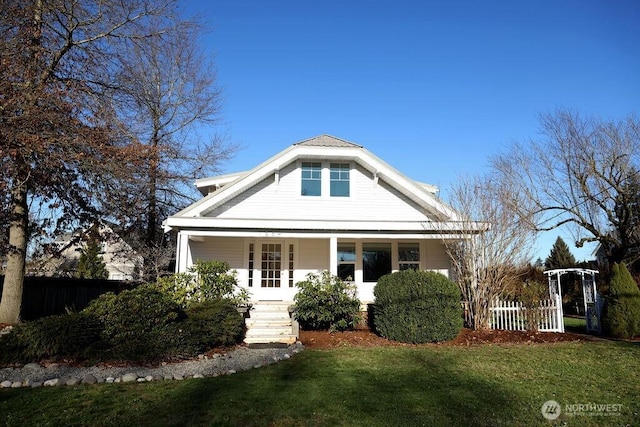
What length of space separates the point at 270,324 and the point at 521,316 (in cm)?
708

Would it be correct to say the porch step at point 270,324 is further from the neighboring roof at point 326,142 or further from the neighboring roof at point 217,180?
the neighboring roof at point 326,142

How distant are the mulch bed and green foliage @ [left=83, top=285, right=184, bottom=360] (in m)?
3.40

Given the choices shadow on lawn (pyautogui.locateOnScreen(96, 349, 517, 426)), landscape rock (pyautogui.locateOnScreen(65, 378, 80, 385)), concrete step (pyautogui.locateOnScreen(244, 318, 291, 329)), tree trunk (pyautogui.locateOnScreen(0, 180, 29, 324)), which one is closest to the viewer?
shadow on lawn (pyautogui.locateOnScreen(96, 349, 517, 426))

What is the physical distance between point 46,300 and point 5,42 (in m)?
8.12

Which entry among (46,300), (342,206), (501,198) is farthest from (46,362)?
(501,198)

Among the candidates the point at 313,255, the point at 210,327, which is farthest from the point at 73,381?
the point at 313,255

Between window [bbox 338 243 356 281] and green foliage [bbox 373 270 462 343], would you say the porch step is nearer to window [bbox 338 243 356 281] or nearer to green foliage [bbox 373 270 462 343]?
window [bbox 338 243 356 281]

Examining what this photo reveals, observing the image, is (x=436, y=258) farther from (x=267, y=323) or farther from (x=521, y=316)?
(x=267, y=323)

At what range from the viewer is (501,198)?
42.1ft

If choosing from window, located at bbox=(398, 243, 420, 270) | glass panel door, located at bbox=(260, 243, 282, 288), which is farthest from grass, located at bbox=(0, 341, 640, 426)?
window, located at bbox=(398, 243, 420, 270)

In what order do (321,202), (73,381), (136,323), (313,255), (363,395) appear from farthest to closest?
(313,255), (321,202), (136,323), (73,381), (363,395)

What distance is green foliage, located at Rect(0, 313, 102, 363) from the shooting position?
804 cm

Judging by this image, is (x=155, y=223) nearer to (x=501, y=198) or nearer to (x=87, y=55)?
(x=87, y=55)

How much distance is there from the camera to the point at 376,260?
49.5ft
